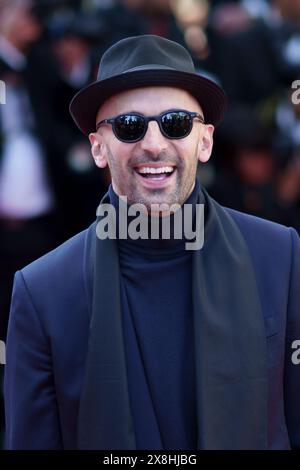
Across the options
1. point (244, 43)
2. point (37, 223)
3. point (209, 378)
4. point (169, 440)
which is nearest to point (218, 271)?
point (209, 378)

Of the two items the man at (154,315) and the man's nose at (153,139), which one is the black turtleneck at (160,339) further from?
the man's nose at (153,139)

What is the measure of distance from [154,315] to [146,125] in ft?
1.86

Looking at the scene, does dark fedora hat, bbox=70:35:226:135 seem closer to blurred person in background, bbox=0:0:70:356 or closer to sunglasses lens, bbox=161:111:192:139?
sunglasses lens, bbox=161:111:192:139

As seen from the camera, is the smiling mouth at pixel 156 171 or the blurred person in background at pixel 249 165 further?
the blurred person in background at pixel 249 165

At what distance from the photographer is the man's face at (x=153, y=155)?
2.90 metres

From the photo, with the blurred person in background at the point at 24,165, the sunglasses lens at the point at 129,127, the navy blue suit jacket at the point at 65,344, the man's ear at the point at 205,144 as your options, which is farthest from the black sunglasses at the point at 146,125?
the blurred person in background at the point at 24,165

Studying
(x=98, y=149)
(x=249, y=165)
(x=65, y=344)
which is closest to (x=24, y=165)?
(x=249, y=165)

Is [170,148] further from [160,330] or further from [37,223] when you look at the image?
[37,223]

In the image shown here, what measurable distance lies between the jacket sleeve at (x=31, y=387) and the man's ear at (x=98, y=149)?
1.57 feet

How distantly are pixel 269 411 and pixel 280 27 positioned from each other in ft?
14.1

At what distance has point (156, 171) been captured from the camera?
2902 mm

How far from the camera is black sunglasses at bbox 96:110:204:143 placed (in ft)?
9.50

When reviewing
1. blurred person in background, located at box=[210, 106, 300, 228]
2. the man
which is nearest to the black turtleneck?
the man

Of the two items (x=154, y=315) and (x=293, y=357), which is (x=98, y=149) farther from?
(x=293, y=357)
